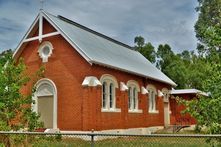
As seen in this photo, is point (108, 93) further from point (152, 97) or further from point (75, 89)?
point (152, 97)

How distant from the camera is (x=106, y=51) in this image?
25875 mm

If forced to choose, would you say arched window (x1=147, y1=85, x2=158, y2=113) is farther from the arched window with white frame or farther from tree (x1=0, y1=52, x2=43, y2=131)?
tree (x1=0, y1=52, x2=43, y2=131)

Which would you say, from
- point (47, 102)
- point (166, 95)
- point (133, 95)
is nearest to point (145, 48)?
point (166, 95)

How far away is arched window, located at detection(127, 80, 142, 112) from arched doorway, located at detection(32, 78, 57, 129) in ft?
20.6

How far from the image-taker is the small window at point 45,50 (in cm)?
2344

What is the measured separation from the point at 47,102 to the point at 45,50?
3808mm

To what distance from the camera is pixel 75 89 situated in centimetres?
2178

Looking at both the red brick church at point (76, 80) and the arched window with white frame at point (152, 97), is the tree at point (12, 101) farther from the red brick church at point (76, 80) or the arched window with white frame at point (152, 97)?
the arched window with white frame at point (152, 97)

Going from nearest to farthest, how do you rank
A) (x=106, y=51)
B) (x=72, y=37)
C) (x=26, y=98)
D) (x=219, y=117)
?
(x=219, y=117) < (x=26, y=98) < (x=72, y=37) < (x=106, y=51)

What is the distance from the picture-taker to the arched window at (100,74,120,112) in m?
22.9

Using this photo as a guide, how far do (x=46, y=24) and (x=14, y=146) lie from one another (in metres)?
13.3

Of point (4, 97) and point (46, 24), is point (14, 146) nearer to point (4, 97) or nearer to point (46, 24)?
point (4, 97)

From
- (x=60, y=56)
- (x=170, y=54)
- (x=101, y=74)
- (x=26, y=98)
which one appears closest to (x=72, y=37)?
(x=60, y=56)

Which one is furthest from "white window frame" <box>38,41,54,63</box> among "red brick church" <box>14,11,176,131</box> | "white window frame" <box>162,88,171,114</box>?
"white window frame" <box>162,88,171,114</box>
